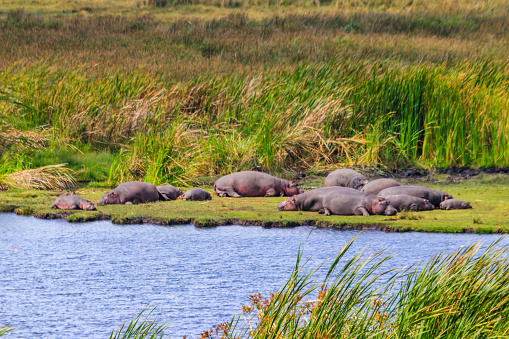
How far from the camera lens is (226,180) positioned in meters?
10.9

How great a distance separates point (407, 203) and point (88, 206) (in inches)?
167

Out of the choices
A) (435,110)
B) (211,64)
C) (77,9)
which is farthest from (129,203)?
(77,9)

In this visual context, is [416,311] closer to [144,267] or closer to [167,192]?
[144,267]

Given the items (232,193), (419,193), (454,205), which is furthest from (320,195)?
(454,205)

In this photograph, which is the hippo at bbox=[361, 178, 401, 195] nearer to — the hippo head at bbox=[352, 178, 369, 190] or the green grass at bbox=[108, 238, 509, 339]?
the hippo head at bbox=[352, 178, 369, 190]

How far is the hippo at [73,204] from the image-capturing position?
9.46 meters

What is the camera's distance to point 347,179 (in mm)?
11125

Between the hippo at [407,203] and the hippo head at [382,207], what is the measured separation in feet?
1.07

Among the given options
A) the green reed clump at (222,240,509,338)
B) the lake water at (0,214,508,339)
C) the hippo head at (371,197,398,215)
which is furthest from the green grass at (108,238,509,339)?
the hippo head at (371,197,398,215)

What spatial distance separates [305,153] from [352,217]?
4547 mm

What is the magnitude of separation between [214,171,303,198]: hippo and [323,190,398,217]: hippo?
1540mm

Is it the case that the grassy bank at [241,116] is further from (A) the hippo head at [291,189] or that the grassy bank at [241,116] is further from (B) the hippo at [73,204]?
(B) the hippo at [73,204]

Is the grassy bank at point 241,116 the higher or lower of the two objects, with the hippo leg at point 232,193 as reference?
higher

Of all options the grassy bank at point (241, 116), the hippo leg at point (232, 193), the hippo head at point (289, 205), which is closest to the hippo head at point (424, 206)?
the hippo head at point (289, 205)
